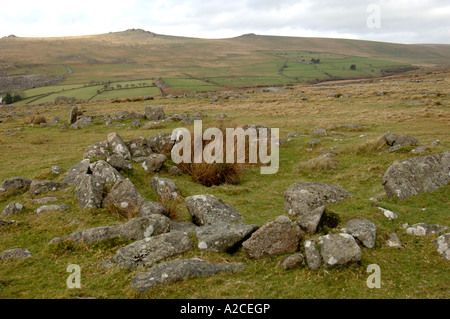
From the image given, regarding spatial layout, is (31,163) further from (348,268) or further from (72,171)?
(348,268)

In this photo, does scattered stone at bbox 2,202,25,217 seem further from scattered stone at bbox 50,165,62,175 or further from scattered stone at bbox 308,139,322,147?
scattered stone at bbox 308,139,322,147

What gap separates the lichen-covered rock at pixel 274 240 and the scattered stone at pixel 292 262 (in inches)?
14.2

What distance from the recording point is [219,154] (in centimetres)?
1291

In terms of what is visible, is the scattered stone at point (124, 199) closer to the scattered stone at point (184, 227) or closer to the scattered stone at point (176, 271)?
the scattered stone at point (184, 227)

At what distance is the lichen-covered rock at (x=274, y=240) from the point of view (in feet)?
19.8

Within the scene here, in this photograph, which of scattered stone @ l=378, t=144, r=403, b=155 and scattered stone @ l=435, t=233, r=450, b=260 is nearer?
scattered stone @ l=435, t=233, r=450, b=260

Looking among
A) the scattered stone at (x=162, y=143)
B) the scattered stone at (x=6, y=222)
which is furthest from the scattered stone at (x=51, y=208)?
the scattered stone at (x=162, y=143)

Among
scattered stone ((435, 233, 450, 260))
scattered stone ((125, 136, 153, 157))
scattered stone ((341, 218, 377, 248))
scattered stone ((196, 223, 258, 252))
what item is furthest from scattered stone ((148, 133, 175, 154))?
scattered stone ((435, 233, 450, 260))

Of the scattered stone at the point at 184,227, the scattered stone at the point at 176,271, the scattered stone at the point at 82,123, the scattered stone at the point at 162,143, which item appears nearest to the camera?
the scattered stone at the point at 176,271

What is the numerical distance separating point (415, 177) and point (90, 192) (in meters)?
9.73

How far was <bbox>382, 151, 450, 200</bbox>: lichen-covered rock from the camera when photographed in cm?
861

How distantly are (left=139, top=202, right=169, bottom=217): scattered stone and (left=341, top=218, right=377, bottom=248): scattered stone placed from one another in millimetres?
→ 4753

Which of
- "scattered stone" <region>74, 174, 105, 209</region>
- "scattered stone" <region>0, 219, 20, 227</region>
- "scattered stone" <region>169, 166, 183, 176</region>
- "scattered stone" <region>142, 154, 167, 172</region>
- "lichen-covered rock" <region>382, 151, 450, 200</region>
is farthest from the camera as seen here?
"scattered stone" <region>169, 166, 183, 176</region>

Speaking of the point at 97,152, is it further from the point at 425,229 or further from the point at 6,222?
the point at 425,229
